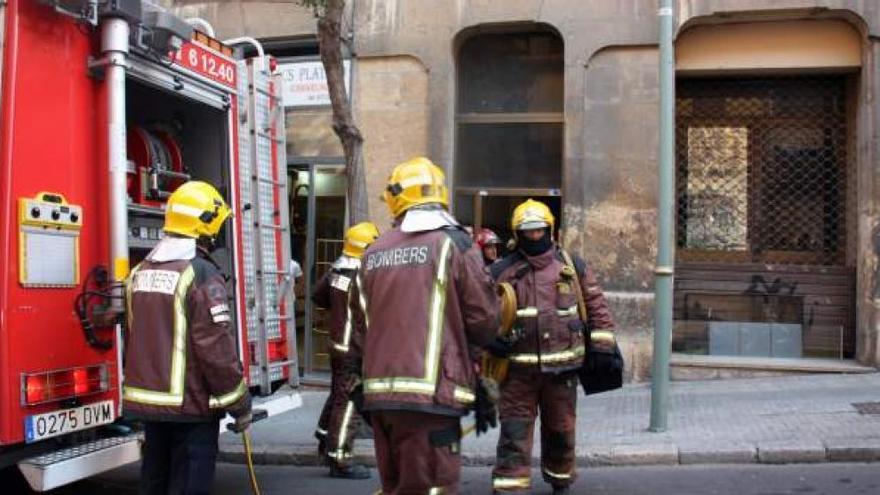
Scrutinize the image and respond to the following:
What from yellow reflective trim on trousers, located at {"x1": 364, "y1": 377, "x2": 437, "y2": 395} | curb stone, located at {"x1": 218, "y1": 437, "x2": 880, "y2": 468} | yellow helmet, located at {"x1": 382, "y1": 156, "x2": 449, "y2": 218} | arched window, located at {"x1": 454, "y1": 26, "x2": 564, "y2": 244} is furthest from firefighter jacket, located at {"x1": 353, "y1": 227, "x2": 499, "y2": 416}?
arched window, located at {"x1": 454, "y1": 26, "x2": 564, "y2": 244}

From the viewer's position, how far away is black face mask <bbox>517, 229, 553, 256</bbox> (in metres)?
5.64

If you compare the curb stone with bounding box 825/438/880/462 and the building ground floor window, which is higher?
the building ground floor window

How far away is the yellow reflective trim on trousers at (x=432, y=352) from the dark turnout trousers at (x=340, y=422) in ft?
9.01

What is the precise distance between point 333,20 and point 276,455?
3.61m

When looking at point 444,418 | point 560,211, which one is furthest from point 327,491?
→ point 560,211

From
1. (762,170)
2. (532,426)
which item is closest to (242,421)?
(532,426)

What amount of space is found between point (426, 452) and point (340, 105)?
178 inches

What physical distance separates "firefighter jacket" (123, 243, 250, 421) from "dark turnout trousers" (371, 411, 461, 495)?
3.42ft

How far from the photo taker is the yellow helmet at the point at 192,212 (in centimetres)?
462

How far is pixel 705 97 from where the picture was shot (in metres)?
10.7

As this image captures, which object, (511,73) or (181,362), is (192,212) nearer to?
(181,362)

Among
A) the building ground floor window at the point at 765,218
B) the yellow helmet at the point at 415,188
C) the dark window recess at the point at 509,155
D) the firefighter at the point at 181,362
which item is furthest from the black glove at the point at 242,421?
the building ground floor window at the point at 765,218

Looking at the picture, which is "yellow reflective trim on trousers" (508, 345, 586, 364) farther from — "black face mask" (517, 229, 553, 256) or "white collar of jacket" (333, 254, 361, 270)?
"white collar of jacket" (333, 254, 361, 270)

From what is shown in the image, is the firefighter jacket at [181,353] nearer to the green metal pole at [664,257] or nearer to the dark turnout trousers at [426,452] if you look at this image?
the dark turnout trousers at [426,452]
